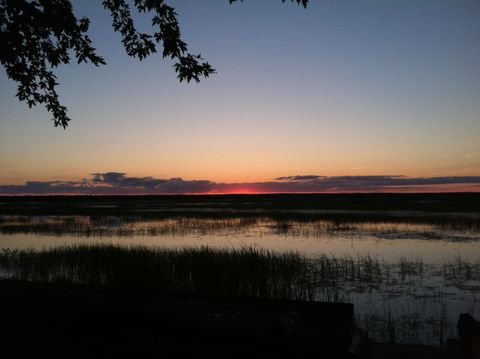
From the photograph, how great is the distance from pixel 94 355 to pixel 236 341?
2.04 m

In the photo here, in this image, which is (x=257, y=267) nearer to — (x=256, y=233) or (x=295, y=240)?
(x=295, y=240)

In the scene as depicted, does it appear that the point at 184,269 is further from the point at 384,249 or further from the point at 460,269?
the point at 384,249

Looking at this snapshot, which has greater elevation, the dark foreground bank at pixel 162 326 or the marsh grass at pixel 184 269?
the dark foreground bank at pixel 162 326

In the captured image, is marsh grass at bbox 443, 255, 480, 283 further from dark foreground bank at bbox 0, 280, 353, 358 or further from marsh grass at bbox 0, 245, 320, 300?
dark foreground bank at bbox 0, 280, 353, 358

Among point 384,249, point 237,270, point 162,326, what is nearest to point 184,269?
point 237,270

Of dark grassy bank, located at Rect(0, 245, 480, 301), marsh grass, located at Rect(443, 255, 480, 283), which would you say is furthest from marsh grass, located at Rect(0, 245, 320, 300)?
marsh grass, located at Rect(443, 255, 480, 283)

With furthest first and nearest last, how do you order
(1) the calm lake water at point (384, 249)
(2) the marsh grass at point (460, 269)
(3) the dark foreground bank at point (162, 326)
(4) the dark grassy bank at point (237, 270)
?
1. (2) the marsh grass at point (460, 269)
2. (4) the dark grassy bank at point (237, 270)
3. (1) the calm lake water at point (384, 249)
4. (3) the dark foreground bank at point (162, 326)

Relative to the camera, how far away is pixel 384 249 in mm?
23531

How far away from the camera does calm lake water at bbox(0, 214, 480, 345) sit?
11.9 meters

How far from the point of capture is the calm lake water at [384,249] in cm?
1189

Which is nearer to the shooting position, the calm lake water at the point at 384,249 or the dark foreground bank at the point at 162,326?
the dark foreground bank at the point at 162,326

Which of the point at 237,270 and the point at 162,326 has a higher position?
the point at 162,326

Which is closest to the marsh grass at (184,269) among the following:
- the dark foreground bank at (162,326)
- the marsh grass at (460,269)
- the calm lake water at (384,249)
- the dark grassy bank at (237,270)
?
the dark grassy bank at (237,270)

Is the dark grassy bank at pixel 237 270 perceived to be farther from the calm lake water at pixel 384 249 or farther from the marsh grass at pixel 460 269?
the calm lake water at pixel 384 249
